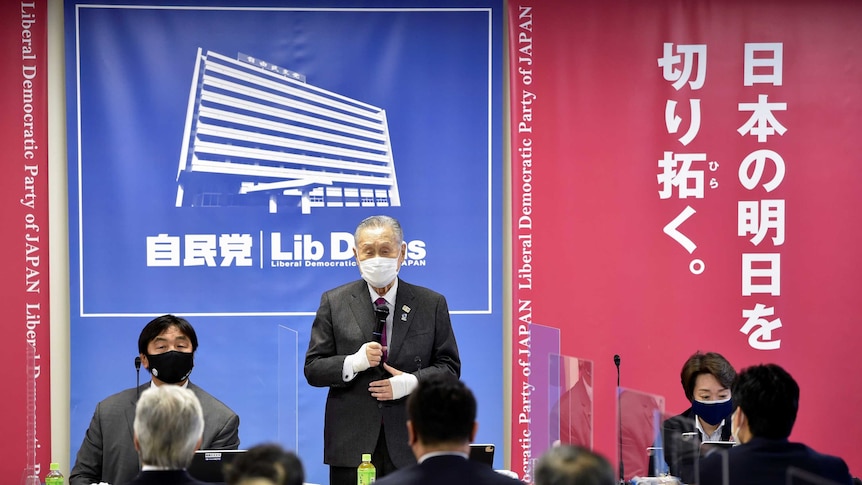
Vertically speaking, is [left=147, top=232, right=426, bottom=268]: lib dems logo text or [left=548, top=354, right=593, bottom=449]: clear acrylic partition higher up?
[left=147, top=232, right=426, bottom=268]: lib dems logo text

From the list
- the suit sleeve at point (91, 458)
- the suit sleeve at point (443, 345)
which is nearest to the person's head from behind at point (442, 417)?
the suit sleeve at point (443, 345)

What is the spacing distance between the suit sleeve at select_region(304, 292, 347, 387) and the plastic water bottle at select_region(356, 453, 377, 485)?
319mm

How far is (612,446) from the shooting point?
18.5 ft

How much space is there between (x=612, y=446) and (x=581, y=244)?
1.15 metres

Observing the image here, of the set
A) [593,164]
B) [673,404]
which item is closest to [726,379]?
[673,404]

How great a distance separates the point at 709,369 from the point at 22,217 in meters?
3.60

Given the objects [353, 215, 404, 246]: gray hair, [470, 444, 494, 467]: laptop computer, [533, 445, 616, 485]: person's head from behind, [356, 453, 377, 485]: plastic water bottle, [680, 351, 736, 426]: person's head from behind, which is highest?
[353, 215, 404, 246]: gray hair

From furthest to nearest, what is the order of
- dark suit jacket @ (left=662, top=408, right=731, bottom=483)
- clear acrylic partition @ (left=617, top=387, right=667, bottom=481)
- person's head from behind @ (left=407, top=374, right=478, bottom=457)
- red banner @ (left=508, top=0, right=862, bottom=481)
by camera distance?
red banner @ (left=508, top=0, right=862, bottom=481)
clear acrylic partition @ (left=617, top=387, right=667, bottom=481)
dark suit jacket @ (left=662, top=408, right=731, bottom=483)
person's head from behind @ (left=407, top=374, right=478, bottom=457)

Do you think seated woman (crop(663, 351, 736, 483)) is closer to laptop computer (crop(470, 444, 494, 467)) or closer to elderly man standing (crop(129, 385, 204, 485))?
laptop computer (crop(470, 444, 494, 467))

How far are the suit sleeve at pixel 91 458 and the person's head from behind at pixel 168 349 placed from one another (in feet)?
0.96

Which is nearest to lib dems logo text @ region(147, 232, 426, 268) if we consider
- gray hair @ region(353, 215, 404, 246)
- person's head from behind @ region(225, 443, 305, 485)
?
gray hair @ region(353, 215, 404, 246)

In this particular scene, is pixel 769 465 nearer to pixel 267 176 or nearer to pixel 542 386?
pixel 542 386

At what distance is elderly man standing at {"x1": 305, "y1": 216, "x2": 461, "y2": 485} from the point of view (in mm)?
3955

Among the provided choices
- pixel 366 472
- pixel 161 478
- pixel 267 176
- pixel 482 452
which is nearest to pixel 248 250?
pixel 267 176
